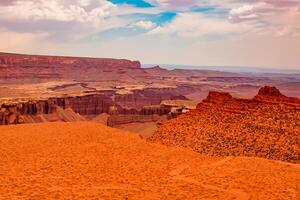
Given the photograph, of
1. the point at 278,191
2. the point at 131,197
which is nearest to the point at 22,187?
the point at 131,197

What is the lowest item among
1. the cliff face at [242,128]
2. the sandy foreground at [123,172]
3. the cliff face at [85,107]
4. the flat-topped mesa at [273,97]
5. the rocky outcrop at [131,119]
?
the rocky outcrop at [131,119]

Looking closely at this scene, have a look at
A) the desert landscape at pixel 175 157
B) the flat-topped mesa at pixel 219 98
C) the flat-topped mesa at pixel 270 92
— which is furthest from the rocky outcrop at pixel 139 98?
the desert landscape at pixel 175 157

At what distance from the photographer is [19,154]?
35031 mm

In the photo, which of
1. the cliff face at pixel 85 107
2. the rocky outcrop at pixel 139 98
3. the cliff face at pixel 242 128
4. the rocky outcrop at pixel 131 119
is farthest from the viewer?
the rocky outcrop at pixel 139 98

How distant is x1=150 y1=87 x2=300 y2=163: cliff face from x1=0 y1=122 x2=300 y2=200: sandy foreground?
289cm

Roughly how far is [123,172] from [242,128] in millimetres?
14211

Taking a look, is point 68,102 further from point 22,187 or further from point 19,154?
point 22,187

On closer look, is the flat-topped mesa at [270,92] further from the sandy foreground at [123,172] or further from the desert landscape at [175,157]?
the sandy foreground at [123,172]

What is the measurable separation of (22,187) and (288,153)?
2076 centimetres

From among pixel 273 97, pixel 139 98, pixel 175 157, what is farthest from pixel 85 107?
pixel 175 157

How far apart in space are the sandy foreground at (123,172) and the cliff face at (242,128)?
2.89 m

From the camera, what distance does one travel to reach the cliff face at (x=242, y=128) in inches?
1474

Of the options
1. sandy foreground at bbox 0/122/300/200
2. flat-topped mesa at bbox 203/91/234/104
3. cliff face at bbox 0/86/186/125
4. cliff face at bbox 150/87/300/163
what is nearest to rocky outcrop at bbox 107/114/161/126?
cliff face at bbox 0/86/186/125

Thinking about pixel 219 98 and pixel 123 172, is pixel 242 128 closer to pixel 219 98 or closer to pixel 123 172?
pixel 219 98
